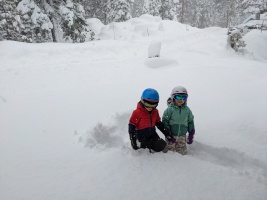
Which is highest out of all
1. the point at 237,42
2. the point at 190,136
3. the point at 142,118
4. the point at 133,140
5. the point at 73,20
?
the point at 73,20

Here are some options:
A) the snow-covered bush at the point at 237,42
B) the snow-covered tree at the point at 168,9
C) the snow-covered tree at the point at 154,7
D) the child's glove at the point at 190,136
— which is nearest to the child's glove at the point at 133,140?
the child's glove at the point at 190,136

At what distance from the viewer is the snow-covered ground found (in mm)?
3432

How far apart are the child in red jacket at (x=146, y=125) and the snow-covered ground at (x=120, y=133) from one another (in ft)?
0.78

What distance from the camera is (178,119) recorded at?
13.4 ft

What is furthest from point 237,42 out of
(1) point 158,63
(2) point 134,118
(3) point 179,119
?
(2) point 134,118

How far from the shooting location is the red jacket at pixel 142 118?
3.86m

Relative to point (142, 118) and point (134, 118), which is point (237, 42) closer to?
point (142, 118)

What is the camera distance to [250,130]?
15.9 ft

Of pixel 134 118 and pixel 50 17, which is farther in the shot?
pixel 50 17

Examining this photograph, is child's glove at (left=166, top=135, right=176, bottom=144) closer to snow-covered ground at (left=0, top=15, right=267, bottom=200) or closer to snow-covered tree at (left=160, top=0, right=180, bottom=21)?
snow-covered ground at (left=0, top=15, right=267, bottom=200)

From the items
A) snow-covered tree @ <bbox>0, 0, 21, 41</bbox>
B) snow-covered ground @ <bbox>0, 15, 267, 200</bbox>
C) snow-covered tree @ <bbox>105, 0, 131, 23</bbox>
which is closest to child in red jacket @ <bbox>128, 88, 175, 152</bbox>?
snow-covered ground @ <bbox>0, 15, 267, 200</bbox>

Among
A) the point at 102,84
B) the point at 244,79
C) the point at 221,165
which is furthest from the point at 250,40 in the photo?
the point at 221,165

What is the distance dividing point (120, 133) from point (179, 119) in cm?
152

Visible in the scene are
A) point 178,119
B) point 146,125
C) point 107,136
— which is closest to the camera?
point 146,125
